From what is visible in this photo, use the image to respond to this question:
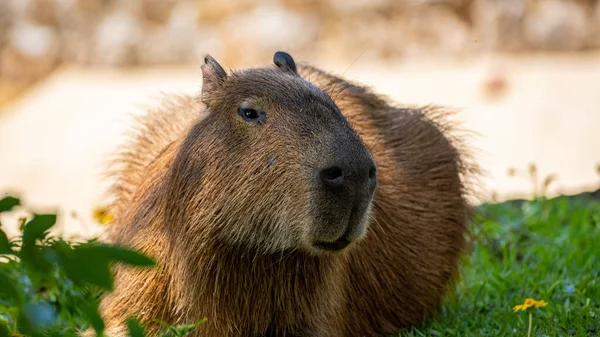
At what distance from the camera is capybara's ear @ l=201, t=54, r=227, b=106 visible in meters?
3.38

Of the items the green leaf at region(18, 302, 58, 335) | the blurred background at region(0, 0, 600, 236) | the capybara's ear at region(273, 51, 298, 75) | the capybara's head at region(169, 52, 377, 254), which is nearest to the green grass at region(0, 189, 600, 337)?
the capybara's head at region(169, 52, 377, 254)

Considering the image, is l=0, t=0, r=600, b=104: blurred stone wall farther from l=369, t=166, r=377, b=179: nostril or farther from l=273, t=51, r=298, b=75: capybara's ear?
l=369, t=166, r=377, b=179: nostril

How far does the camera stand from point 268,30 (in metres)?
16.9

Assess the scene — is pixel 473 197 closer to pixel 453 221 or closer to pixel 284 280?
pixel 453 221

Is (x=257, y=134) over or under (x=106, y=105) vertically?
under

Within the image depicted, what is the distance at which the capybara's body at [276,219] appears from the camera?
9.55 feet

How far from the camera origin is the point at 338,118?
10.0 feet

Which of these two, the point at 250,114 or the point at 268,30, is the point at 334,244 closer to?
the point at 250,114

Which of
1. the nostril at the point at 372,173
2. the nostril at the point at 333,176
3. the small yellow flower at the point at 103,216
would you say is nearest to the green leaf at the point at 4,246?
the nostril at the point at 333,176

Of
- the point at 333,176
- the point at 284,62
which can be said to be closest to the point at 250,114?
the point at 284,62

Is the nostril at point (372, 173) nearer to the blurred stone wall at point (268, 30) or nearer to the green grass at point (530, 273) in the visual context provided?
the green grass at point (530, 273)

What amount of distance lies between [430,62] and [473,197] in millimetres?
12313

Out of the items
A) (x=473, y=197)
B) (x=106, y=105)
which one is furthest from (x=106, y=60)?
(x=473, y=197)

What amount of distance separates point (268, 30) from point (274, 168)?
561 inches
